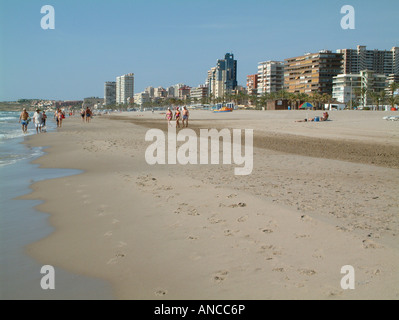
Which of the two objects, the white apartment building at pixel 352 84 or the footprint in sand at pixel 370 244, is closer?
the footprint in sand at pixel 370 244

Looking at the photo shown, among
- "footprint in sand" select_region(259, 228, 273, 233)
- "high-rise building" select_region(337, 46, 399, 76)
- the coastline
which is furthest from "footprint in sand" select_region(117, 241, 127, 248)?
"high-rise building" select_region(337, 46, 399, 76)

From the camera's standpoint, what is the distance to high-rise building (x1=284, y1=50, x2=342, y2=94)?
137500mm

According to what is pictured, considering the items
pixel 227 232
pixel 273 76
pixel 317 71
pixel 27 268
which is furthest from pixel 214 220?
pixel 273 76

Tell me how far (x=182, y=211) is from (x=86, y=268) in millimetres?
2069

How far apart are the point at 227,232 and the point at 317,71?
14273 centimetres

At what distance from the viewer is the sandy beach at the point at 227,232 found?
3342 millimetres

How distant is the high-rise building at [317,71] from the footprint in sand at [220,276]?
14056 cm

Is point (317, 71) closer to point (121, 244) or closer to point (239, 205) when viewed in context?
point (239, 205)

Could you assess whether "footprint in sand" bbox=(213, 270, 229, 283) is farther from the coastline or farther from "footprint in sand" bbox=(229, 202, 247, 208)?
"footprint in sand" bbox=(229, 202, 247, 208)

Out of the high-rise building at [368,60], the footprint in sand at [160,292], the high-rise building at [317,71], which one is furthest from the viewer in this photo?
the high-rise building at [368,60]

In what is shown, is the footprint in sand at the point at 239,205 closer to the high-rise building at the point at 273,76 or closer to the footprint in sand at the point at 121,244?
the footprint in sand at the point at 121,244

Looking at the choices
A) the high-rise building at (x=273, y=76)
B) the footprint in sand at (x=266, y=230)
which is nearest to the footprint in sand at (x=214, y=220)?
the footprint in sand at (x=266, y=230)

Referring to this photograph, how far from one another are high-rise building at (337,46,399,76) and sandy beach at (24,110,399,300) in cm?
18275
